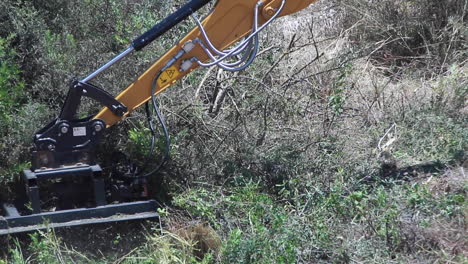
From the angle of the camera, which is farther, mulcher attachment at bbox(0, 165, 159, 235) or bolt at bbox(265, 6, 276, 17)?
bolt at bbox(265, 6, 276, 17)

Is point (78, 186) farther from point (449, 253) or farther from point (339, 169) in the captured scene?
point (449, 253)

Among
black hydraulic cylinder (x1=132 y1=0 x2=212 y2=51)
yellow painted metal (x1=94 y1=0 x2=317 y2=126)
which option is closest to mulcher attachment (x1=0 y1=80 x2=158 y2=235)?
yellow painted metal (x1=94 y1=0 x2=317 y2=126)

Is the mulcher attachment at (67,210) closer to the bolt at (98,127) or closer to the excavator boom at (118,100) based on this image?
the excavator boom at (118,100)

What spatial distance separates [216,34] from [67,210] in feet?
6.33

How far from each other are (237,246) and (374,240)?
1.02 meters

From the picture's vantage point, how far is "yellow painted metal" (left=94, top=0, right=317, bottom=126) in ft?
21.8

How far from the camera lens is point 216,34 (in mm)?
6684

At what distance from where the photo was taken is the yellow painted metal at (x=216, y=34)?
6.64m

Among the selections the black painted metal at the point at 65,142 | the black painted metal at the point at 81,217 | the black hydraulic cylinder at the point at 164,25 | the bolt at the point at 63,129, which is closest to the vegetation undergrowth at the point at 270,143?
the black painted metal at the point at 81,217

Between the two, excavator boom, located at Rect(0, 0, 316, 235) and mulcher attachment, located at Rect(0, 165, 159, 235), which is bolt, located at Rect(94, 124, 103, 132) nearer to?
excavator boom, located at Rect(0, 0, 316, 235)

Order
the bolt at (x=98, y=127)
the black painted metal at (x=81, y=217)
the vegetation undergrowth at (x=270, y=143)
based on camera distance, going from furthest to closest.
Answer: the bolt at (x=98, y=127) → the black painted metal at (x=81, y=217) → the vegetation undergrowth at (x=270, y=143)

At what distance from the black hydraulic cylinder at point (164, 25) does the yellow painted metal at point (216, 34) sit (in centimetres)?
15

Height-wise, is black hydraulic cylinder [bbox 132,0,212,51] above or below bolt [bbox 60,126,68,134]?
above

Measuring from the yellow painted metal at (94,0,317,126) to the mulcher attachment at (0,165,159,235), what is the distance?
53 centimetres
